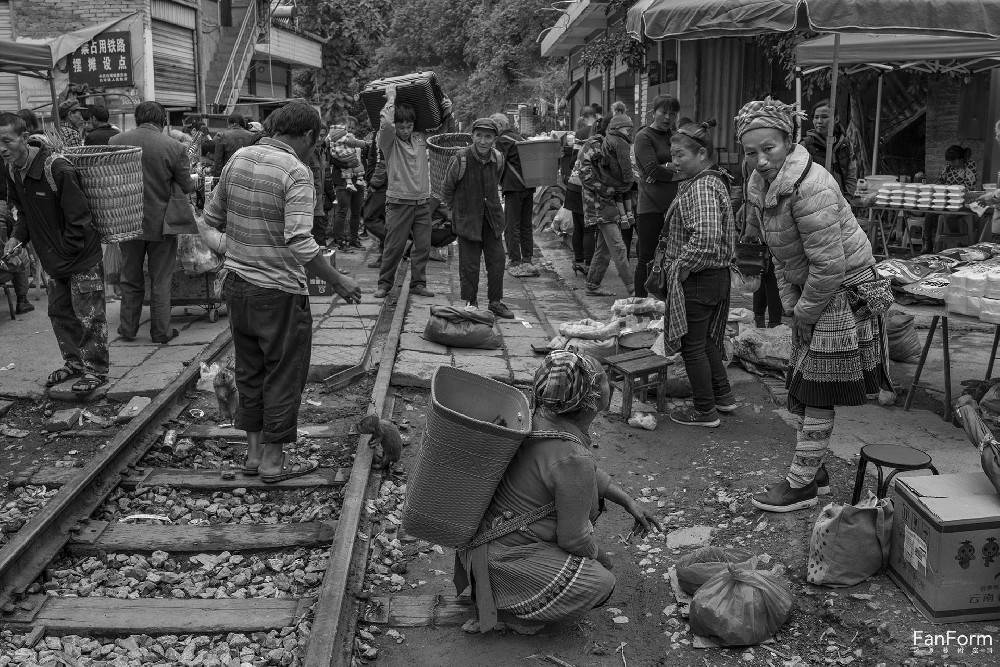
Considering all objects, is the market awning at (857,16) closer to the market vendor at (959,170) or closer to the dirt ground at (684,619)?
the dirt ground at (684,619)

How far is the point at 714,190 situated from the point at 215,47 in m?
24.9

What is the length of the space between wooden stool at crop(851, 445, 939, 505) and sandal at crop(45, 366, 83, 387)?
18.2 ft

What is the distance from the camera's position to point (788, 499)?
191 inches

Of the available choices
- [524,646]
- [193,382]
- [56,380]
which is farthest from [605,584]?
[56,380]

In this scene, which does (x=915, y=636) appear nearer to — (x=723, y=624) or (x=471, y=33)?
(x=723, y=624)

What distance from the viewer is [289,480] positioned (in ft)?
17.7

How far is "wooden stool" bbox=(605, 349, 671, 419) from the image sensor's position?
6.55m

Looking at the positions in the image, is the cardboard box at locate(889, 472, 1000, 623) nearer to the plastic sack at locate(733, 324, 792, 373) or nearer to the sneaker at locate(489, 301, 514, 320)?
the plastic sack at locate(733, 324, 792, 373)

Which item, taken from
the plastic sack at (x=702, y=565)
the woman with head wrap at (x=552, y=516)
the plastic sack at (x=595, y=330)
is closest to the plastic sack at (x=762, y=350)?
the plastic sack at (x=595, y=330)

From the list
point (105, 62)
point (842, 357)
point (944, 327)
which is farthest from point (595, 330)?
point (105, 62)

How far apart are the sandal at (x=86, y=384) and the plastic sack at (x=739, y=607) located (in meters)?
4.91

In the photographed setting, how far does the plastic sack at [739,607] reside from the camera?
3.72m

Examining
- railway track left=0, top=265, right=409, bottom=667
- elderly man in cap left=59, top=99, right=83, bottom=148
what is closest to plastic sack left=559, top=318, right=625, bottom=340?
railway track left=0, top=265, right=409, bottom=667

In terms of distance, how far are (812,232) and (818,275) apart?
212 mm
